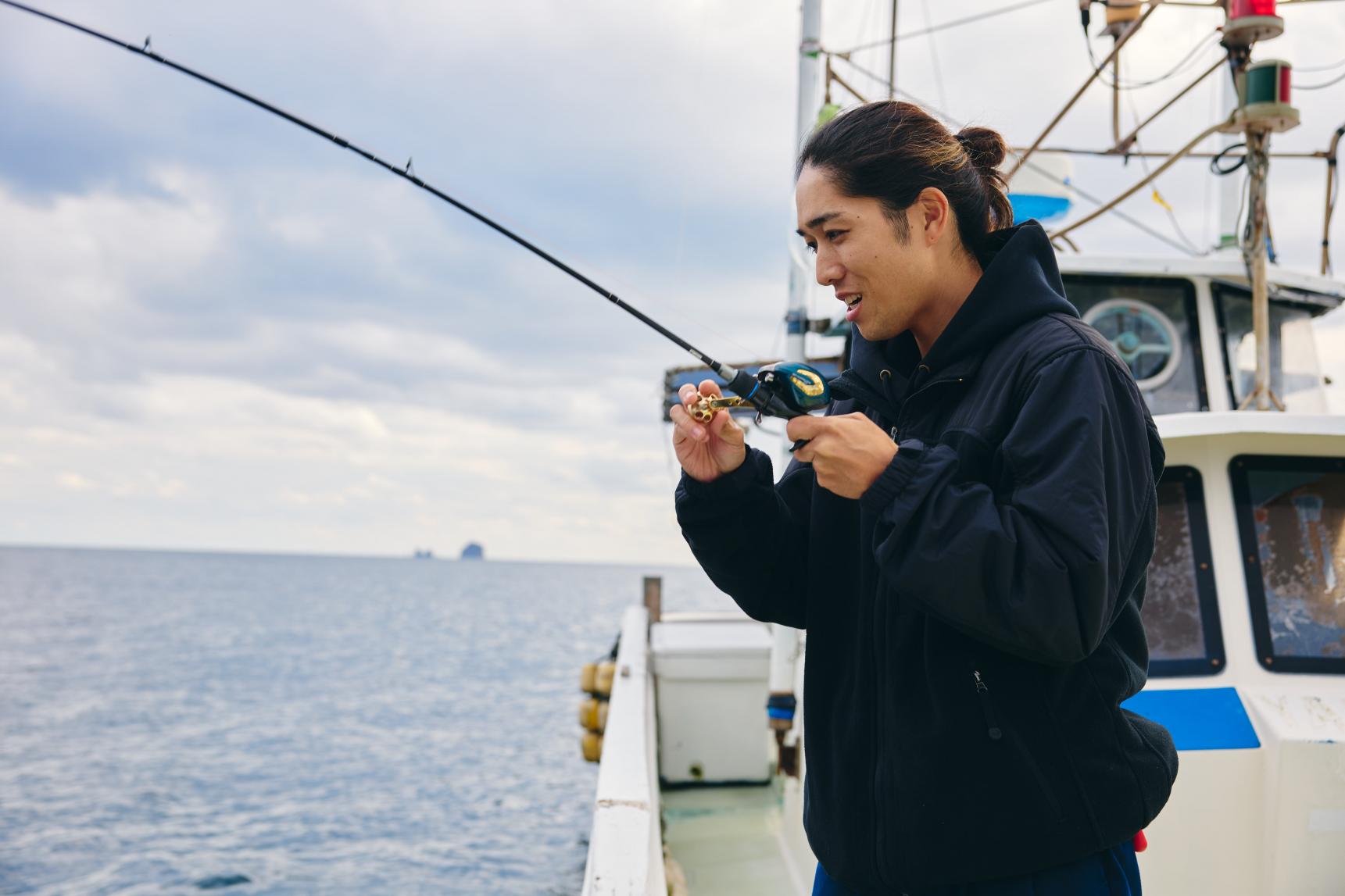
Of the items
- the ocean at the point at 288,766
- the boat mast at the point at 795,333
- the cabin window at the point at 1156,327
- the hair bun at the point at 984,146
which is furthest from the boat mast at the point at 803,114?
the ocean at the point at 288,766

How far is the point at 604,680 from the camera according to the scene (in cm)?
923

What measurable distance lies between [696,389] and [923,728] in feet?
2.43

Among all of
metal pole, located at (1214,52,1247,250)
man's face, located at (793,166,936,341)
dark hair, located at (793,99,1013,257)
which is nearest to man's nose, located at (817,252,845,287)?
man's face, located at (793,166,936,341)

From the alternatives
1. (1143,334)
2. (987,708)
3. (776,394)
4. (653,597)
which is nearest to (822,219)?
(776,394)

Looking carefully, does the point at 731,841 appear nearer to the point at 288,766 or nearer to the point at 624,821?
the point at 624,821

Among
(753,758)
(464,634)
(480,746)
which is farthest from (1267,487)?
(464,634)

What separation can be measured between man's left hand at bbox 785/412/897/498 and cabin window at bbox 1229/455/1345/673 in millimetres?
3065

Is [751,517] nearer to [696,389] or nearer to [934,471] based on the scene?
[696,389]

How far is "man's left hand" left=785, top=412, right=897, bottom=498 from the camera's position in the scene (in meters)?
1.48

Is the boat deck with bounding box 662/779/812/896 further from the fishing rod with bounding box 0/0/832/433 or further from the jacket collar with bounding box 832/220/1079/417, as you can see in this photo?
the jacket collar with bounding box 832/220/1079/417

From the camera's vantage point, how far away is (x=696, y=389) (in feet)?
6.33

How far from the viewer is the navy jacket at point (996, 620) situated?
135 centimetres

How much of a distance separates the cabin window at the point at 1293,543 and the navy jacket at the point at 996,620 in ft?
8.78

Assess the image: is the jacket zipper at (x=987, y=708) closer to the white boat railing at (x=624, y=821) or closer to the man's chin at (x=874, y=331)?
the man's chin at (x=874, y=331)
